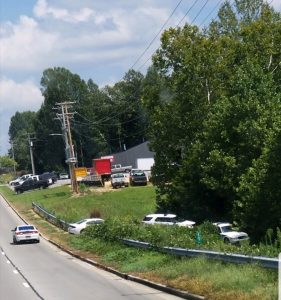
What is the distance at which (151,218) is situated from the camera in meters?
42.5

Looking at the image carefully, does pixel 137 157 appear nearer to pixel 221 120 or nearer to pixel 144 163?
pixel 144 163

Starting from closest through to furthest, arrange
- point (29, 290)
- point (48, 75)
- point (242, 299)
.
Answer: point (242, 299)
point (29, 290)
point (48, 75)

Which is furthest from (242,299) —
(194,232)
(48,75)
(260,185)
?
(48,75)

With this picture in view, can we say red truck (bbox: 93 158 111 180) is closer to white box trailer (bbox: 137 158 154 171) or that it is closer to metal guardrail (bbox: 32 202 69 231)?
metal guardrail (bbox: 32 202 69 231)

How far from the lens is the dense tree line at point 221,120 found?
37750 millimetres

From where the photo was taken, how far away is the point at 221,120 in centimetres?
4456

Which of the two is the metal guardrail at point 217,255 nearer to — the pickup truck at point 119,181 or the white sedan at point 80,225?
the white sedan at point 80,225

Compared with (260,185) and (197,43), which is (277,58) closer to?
(197,43)

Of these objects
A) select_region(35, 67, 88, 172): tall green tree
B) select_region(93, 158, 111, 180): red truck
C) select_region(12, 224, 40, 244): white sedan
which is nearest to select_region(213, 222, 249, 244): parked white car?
select_region(12, 224, 40, 244): white sedan

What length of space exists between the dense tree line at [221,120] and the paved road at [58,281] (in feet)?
38.5

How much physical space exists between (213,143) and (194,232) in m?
19.2

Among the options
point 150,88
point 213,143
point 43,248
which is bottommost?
point 43,248

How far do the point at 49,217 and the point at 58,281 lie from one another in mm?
35475

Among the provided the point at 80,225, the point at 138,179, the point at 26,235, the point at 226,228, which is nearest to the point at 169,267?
the point at 226,228
